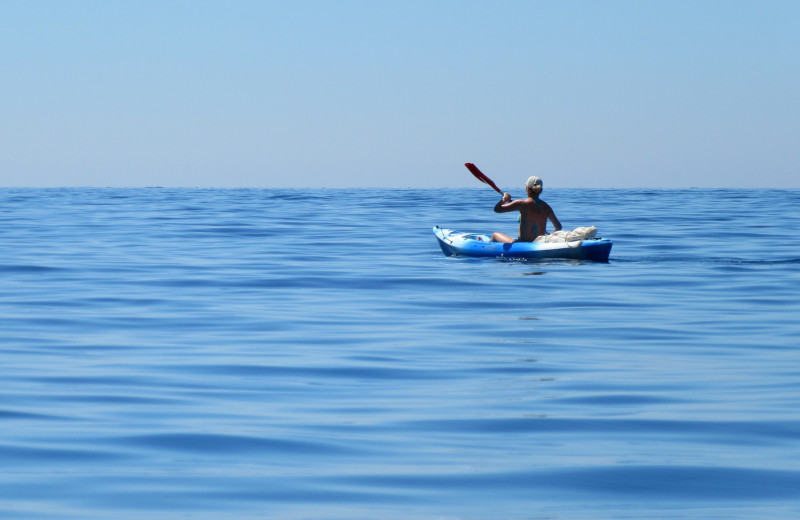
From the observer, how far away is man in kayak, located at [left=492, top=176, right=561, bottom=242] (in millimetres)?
16688

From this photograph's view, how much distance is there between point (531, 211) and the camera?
17.0m

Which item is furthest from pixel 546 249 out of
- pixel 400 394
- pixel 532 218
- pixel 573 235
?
pixel 400 394

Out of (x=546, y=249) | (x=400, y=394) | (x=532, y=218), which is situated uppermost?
(x=532, y=218)

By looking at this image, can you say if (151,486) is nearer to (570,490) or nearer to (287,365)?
(570,490)

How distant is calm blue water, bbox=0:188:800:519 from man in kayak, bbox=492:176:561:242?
4.16 ft

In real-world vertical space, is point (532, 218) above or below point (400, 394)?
above

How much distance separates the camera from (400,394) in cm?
703

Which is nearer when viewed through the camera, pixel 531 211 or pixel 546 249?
pixel 546 249

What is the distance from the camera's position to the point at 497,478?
506 centimetres

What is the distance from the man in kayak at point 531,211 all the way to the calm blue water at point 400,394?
127 centimetres

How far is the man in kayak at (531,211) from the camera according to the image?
1669cm

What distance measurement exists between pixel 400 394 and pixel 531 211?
10.3 meters

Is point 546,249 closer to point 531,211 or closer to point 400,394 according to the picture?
point 531,211

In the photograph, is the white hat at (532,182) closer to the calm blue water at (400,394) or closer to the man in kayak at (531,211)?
Result: the man in kayak at (531,211)
